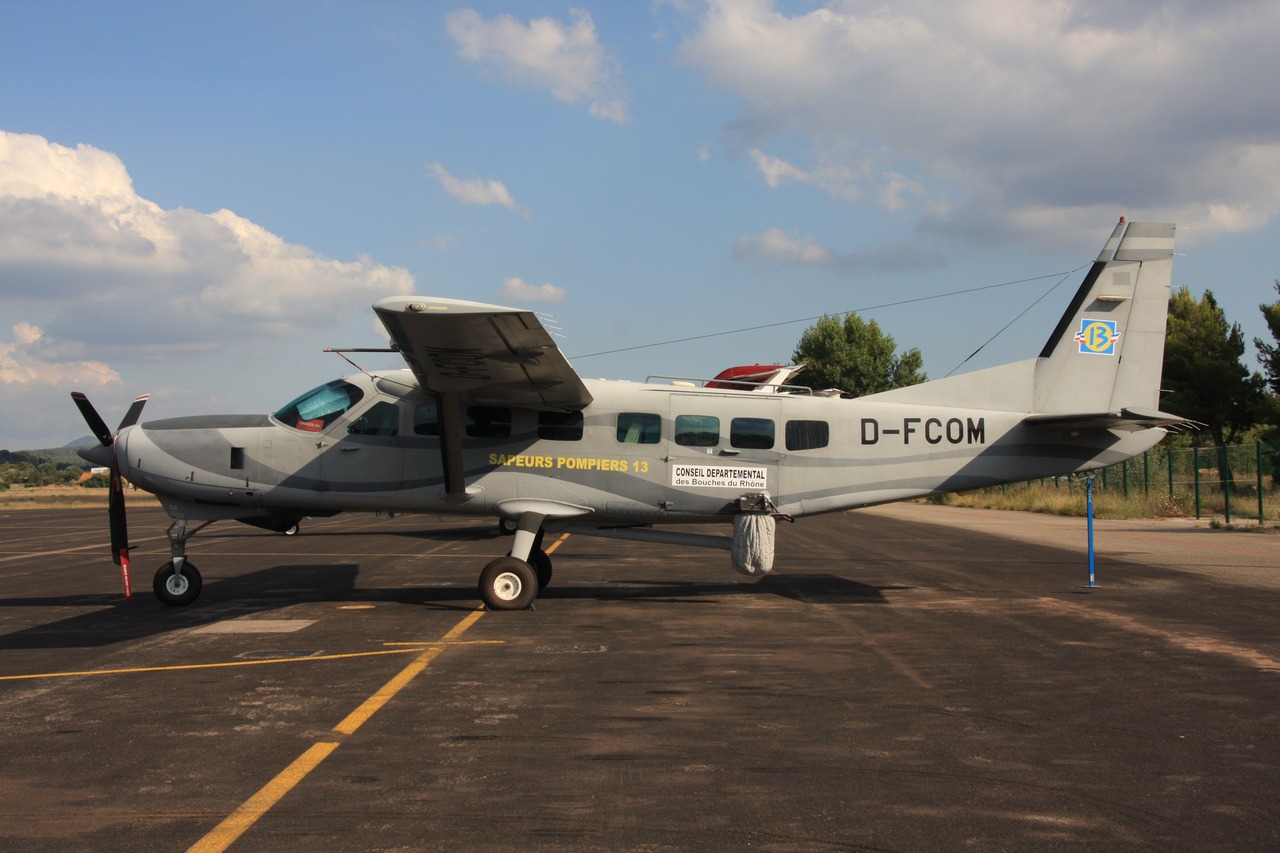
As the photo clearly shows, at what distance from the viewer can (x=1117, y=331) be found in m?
14.0

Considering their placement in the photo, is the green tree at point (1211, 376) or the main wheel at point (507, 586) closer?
the main wheel at point (507, 586)

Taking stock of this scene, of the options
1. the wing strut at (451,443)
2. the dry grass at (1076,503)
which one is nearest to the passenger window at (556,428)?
the wing strut at (451,443)

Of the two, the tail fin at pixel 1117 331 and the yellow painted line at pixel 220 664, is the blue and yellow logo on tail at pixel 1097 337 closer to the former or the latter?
the tail fin at pixel 1117 331

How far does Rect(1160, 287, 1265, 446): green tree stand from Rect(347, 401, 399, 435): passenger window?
142ft

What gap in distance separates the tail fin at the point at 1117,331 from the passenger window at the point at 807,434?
3259mm

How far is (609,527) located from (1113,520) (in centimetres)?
2614

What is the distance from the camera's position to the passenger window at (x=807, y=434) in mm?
13234

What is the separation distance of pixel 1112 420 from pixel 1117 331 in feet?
5.67

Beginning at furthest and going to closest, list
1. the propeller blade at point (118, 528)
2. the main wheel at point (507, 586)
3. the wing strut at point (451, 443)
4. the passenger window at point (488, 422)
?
the passenger window at point (488, 422) → the propeller blade at point (118, 528) → the wing strut at point (451, 443) → the main wheel at point (507, 586)

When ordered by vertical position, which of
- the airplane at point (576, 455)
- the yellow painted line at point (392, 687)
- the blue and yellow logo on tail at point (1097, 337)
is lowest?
the yellow painted line at point (392, 687)

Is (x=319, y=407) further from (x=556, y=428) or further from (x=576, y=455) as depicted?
(x=576, y=455)

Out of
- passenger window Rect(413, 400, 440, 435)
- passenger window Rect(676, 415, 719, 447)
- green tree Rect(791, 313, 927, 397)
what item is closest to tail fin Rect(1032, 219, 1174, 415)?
passenger window Rect(676, 415, 719, 447)

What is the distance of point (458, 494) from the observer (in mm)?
12641

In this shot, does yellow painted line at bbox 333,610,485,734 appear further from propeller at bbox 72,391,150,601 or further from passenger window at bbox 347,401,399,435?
propeller at bbox 72,391,150,601
